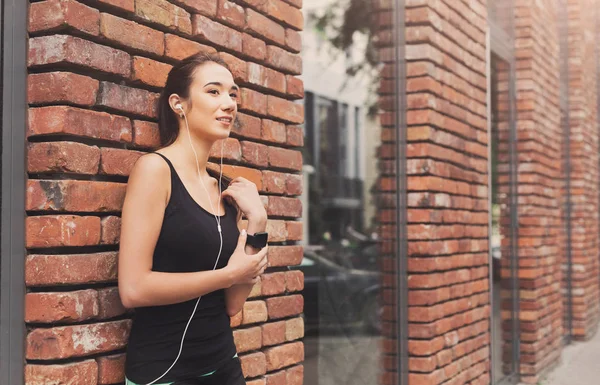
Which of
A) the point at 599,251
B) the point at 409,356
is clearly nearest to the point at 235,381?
the point at 409,356

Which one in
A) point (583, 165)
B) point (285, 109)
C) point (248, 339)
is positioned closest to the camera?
point (248, 339)

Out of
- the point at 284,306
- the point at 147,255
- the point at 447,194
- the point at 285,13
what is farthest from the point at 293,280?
the point at 447,194

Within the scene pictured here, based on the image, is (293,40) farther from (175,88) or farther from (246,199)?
(246,199)

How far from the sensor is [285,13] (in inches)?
138

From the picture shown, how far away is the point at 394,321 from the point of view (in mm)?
4926

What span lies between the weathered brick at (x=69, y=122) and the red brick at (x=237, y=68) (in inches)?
29.8

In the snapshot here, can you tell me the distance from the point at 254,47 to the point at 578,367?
5473 mm

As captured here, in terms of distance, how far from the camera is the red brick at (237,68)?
10.1ft

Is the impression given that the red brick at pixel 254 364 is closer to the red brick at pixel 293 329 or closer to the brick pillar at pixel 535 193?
the red brick at pixel 293 329

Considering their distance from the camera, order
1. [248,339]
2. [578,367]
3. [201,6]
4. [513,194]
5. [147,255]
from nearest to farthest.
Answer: [147,255] → [201,6] → [248,339] → [513,194] → [578,367]

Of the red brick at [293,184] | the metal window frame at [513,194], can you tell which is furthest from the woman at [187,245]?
the metal window frame at [513,194]

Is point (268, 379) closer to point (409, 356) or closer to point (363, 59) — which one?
point (409, 356)

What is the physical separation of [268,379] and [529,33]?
5007mm

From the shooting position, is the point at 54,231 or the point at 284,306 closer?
the point at 54,231
